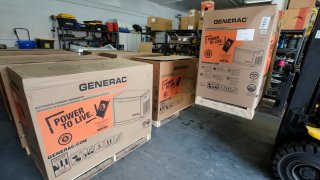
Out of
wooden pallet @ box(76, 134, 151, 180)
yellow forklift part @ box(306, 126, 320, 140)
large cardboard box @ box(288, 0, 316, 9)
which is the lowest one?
wooden pallet @ box(76, 134, 151, 180)

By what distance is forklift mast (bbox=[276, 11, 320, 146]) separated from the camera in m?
1.34

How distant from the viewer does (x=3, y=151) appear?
1.82 metres

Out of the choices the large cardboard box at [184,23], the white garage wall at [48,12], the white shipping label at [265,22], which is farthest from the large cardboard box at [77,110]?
the white garage wall at [48,12]

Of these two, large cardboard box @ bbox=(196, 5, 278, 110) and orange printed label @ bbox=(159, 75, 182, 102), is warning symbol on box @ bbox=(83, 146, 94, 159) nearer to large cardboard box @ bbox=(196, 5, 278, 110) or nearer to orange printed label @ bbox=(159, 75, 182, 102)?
orange printed label @ bbox=(159, 75, 182, 102)

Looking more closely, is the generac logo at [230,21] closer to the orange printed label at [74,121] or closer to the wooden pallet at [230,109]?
the wooden pallet at [230,109]

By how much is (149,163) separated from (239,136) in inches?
A: 54.2

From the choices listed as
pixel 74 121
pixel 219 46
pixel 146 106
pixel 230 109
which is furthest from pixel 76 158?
pixel 219 46

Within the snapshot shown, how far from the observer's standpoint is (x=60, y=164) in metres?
1.22

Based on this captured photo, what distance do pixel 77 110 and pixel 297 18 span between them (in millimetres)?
4674

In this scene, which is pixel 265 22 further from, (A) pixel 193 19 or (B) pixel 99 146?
(A) pixel 193 19

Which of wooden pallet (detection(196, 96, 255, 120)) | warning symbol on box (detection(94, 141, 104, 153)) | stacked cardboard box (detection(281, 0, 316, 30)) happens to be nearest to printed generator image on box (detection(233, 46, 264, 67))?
wooden pallet (detection(196, 96, 255, 120))

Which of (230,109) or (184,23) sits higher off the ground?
(184,23)

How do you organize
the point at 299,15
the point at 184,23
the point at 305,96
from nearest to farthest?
the point at 305,96
the point at 299,15
the point at 184,23

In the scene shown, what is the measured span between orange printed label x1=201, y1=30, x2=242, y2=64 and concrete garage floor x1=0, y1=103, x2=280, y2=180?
1.07 meters
